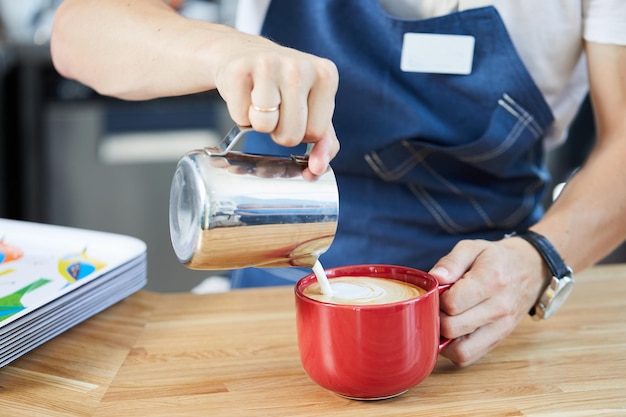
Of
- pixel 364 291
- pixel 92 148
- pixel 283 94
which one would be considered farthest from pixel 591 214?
pixel 92 148

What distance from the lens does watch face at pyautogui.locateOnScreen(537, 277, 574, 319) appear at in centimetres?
87

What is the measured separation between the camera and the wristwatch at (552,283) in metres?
0.88

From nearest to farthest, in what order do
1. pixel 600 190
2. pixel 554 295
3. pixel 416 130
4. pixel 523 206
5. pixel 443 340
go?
pixel 443 340 < pixel 554 295 < pixel 600 190 < pixel 416 130 < pixel 523 206

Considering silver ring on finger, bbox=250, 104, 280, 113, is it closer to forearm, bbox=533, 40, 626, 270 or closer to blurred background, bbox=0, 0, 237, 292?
forearm, bbox=533, 40, 626, 270

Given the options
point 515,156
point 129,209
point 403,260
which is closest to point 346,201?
point 403,260

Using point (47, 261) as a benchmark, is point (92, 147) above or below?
below

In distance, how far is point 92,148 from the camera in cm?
258

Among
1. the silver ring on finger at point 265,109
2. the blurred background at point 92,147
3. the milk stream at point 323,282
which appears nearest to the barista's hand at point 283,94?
the silver ring on finger at point 265,109

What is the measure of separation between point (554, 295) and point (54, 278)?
548 millimetres

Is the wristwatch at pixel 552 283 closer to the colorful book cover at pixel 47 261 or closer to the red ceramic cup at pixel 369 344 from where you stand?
the red ceramic cup at pixel 369 344

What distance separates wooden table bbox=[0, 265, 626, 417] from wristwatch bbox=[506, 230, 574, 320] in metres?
0.02

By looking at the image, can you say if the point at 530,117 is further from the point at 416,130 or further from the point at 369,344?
the point at 369,344

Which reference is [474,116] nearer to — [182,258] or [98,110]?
[182,258]

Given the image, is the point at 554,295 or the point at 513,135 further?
the point at 513,135
